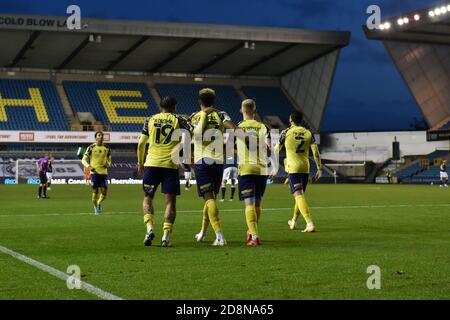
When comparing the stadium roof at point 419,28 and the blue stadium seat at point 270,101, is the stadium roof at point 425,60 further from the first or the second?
the blue stadium seat at point 270,101

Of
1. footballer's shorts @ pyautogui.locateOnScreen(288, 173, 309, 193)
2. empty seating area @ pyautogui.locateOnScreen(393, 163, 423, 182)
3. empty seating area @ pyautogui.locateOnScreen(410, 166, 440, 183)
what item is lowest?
footballer's shorts @ pyautogui.locateOnScreen(288, 173, 309, 193)

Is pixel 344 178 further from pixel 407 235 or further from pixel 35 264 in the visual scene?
pixel 35 264

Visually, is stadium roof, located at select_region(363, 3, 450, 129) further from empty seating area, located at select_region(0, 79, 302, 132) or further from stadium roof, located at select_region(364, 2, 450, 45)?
empty seating area, located at select_region(0, 79, 302, 132)

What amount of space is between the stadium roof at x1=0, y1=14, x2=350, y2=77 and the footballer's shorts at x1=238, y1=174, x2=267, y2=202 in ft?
147

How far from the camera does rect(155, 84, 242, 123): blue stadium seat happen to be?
67250 millimetres

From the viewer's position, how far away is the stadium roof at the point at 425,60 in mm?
55656

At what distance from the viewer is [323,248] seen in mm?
10078

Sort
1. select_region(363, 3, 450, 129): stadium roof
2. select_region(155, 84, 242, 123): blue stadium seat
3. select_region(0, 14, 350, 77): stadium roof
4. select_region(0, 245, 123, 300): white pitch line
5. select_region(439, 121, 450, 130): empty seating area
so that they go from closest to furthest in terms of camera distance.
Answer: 1. select_region(0, 245, 123, 300): white pitch line
2. select_region(0, 14, 350, 77): stadium roof
3. select_region(363, 3, 450, 129): stadium roof
4. select_region(439, 121, 450, 130): empty seating area
5. select_region(155, 84, 242, 123): blue stadium seat

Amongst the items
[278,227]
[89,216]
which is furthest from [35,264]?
[89,216]

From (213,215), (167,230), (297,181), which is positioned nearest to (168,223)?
(167,230)

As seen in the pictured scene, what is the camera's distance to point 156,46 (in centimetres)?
6016

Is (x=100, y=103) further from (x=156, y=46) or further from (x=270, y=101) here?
(x=270, y=101)

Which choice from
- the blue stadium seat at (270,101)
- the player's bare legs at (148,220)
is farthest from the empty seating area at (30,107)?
the player's bare legs at (148,220)

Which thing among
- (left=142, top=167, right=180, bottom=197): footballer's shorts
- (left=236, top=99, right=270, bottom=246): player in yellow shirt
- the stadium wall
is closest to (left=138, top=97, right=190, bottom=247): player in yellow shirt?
(left=142, top=167, right=180, bottom=197): footballer's shorts
